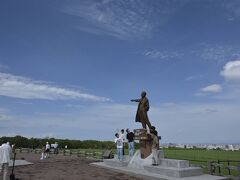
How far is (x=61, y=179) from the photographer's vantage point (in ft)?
50.6

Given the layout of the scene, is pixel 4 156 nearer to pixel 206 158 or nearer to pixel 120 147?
pixel 120 147

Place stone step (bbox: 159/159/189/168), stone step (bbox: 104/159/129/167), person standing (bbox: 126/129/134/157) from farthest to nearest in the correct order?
person standing (bbox: 126/129/134/157)
stone step (bbox: 104/159/129/167)
stone step (bbox: 159/159/189/168)

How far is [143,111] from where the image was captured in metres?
19.8

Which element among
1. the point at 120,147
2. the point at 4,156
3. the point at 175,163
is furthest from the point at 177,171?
the point at 4,156

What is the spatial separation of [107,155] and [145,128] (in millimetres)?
9506

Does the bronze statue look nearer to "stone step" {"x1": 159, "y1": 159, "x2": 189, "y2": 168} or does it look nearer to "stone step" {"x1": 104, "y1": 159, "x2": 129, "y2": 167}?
"stone step" {"x1": 104, "y1": 159, "x2": 129, "y2": 167}

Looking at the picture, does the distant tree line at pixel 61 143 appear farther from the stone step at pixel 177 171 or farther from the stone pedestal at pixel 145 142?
the stone step at pixel 177 171

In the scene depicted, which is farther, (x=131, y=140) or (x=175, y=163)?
(x=131, y=140)

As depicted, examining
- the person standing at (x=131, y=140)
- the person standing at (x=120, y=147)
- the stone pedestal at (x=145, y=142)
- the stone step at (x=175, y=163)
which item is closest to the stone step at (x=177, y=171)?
the stone step at (x=175, y=163)

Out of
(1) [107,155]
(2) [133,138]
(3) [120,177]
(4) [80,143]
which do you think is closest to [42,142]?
(4) [80,143]

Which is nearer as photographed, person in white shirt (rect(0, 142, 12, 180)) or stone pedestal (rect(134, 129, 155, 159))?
person in white shirt (rect(0, 142, 12, 180))

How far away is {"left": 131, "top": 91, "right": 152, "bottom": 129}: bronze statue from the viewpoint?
19.6 meters

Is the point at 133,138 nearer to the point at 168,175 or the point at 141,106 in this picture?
the point at 141,106

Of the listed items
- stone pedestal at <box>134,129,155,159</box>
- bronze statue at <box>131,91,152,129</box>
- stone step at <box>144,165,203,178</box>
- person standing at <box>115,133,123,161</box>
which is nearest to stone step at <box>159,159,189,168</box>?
stone step at <box>144,165,203,178</box>
